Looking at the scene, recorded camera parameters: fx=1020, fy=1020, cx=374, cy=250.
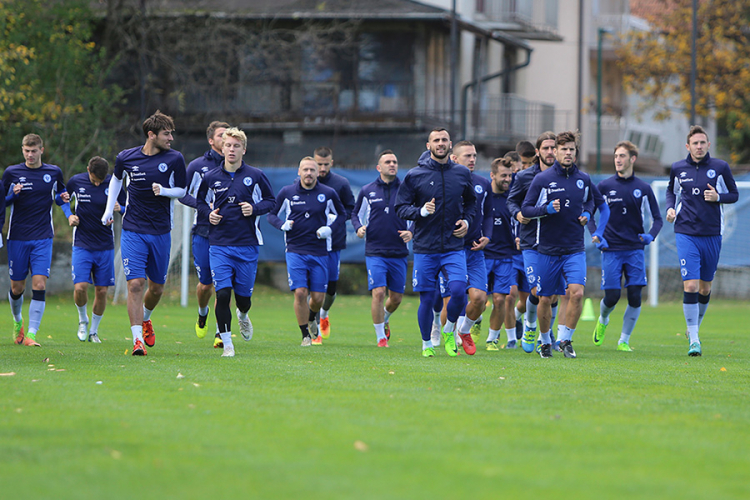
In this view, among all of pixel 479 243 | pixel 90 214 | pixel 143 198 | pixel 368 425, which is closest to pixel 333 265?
pixel 479 243

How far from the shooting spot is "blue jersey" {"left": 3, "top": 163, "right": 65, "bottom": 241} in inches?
475

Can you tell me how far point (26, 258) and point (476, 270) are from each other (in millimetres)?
5321

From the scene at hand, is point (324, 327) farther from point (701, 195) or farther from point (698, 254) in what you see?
point (701, 195)

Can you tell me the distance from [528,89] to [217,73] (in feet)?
42.8

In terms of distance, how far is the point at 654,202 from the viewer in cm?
1236

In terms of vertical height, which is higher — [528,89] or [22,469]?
[528,89]

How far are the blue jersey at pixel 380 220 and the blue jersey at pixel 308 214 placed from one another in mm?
285

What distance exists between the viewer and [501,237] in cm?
1266

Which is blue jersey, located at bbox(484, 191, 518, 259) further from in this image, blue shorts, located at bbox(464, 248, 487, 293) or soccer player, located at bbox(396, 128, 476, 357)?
soccer player, located at bbox(396, 128, 476, 357)

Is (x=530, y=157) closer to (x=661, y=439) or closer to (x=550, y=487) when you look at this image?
(x=661, y=439)

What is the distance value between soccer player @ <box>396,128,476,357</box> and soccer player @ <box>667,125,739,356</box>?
287cm

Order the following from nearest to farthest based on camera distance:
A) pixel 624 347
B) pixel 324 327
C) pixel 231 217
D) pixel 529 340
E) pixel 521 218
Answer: pixel 231 217 → pixel 521 218 → pixel 529 340 → pixel 624 347 → pixel 324 327

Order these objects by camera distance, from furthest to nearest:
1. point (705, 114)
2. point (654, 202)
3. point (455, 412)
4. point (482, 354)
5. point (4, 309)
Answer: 1. point (705, 114)
2. point (4, 309)
3. point (654, 202)
4. point (482, 354)
5. point (455, 412)

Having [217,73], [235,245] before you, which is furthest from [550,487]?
[217,73]
